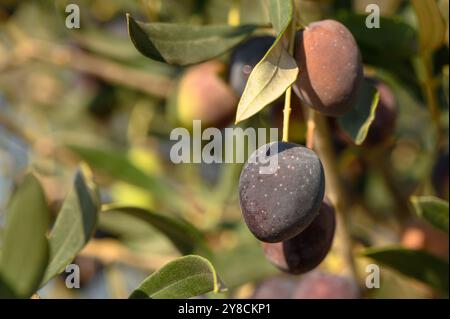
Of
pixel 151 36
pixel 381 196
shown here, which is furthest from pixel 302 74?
pixel 381 196

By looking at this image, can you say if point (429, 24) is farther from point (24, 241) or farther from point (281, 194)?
point (24, 241)

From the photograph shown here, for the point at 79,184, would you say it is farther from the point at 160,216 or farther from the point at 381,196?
the point at 381,196

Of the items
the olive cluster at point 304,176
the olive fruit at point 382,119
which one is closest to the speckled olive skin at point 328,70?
the olive cluster at point 304,176

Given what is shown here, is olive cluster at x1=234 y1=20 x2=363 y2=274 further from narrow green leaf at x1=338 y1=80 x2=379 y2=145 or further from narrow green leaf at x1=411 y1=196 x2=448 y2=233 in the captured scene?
narrow green leaf at x1=411 y1=196 x2=448 y2=233

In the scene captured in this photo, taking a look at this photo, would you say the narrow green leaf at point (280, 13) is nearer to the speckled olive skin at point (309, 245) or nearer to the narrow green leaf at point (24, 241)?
the speckled olive skin at point (309, 245)

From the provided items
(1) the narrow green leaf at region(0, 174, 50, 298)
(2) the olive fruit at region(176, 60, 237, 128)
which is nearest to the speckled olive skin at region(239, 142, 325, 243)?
(1) the narrow green leaf at region(0, 174, 50, 298)

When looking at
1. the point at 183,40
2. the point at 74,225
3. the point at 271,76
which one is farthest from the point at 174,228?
the point at 271,76
